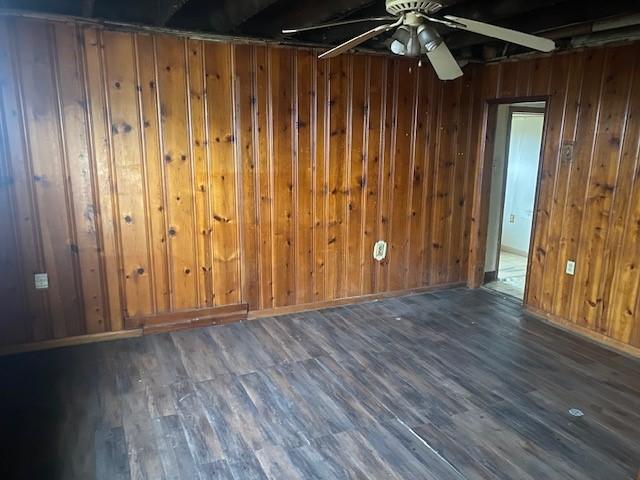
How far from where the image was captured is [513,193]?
6559 mm

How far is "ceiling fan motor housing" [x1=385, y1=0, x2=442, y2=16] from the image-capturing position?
187 centimetres

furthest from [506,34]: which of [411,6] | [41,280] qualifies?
[41,280]

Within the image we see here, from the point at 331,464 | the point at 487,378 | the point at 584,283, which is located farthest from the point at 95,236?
the point at 584,283

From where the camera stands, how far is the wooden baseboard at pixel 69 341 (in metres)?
3.39

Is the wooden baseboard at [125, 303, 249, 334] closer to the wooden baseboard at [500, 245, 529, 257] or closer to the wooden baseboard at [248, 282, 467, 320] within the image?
the wooden baseboard at [248, 282, 467, 320]

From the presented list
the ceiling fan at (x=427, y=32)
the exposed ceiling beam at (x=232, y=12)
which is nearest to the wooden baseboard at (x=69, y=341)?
the exposed ceiling beam at (x=232, y=12)

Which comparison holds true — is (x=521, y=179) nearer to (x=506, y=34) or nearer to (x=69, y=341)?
(x=506, y=34)

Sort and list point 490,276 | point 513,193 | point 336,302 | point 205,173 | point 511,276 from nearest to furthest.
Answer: point 205,173 → point 336,302 → point 490,276 → point 511,276 → point 513,193

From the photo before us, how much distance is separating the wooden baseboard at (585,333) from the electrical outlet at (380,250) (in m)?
1.42

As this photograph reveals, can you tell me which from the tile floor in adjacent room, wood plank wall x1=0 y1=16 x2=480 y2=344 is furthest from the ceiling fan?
the tile floor in adjacent room

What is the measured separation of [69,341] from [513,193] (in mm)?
5725

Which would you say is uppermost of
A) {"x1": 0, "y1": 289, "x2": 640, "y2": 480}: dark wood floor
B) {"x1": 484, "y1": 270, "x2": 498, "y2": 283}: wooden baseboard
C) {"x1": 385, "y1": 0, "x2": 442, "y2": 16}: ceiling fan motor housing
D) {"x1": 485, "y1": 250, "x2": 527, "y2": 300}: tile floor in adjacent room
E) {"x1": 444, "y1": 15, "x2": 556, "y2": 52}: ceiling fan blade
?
{"x1": 385, "y1": 0, "x2": 442, "y2": 16}: ceiling fan motor housing

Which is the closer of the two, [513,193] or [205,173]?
[205,173]

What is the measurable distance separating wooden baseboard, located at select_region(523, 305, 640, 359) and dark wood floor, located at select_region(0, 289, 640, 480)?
11cm
